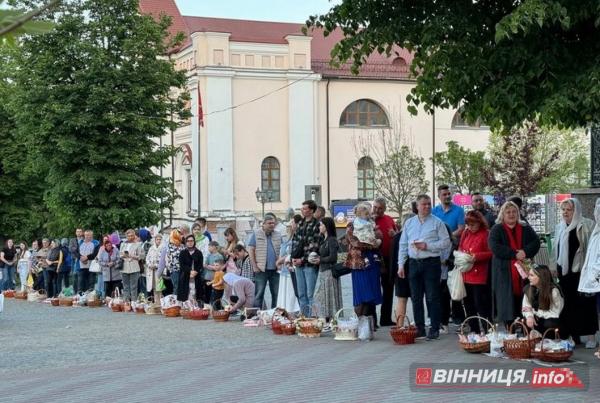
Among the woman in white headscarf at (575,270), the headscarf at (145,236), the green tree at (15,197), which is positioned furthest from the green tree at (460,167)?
the woman in white headscarf at (575,270)

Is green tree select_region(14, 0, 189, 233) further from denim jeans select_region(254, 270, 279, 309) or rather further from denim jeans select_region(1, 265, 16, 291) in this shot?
denim jeans select_region(254, 270, 279, 309)

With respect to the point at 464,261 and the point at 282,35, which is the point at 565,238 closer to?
the point at 464,261

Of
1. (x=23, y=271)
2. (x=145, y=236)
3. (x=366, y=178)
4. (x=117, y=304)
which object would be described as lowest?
(x=117, y=304)

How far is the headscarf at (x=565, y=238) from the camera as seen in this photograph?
11.5 meters

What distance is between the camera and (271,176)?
2229 inches

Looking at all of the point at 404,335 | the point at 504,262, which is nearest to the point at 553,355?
the point at 504,262

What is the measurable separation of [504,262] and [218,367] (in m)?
3.55

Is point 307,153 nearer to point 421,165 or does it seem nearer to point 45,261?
point 421,165

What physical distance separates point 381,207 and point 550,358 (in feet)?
16.1

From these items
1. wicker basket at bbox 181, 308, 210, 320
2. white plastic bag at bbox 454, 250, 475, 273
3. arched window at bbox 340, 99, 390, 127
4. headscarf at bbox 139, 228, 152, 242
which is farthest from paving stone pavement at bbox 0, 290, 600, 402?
arched window at bbox 340, 99, 390, 127

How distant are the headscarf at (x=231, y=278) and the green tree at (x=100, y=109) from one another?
47.1ft

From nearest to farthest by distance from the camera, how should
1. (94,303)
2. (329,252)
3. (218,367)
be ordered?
(218,367)
(329,252)
(94,303)

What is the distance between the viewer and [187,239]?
64.2 feet

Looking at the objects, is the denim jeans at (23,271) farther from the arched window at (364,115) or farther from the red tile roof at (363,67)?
the arched window at (364,115)
